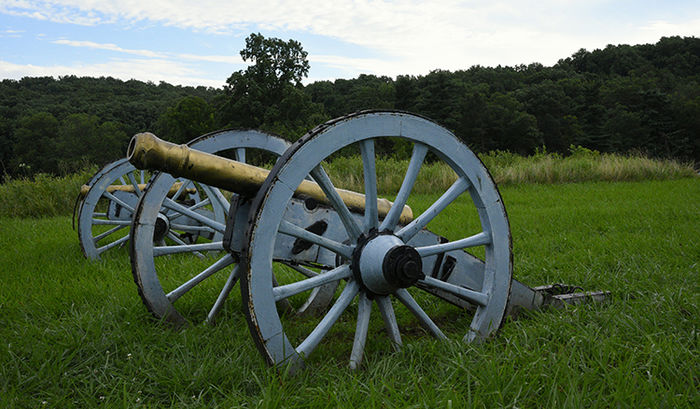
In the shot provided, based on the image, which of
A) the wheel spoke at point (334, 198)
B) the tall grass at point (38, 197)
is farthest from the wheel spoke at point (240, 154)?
the tall grass at point (38, 197)

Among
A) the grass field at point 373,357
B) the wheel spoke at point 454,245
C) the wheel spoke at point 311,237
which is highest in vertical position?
the wheel spoke at point 311,237

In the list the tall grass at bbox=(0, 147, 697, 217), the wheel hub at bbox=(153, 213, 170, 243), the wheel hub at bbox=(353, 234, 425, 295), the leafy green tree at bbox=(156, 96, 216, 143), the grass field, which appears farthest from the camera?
the leafy green tree at bbox=(156, 96, 216, 143)

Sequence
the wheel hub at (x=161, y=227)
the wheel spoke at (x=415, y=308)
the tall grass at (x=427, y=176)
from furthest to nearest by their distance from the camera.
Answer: the tall grass at (x=427, y=176)
the wheel hub at (x=161, y=227)
the wheel spoke at (x=415, y=308)

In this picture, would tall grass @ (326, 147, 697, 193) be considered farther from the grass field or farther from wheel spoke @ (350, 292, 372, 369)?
wheel spoke @ (350, 292, 372, 369)

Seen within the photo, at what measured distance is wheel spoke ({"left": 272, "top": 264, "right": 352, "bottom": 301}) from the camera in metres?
2.01

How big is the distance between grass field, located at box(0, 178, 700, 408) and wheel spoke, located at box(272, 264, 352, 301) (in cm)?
32

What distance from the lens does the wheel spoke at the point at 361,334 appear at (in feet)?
7.20

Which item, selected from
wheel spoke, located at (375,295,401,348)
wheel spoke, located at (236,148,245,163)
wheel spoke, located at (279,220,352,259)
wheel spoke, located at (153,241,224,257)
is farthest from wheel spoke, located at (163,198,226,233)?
wheel spoke, located at (375,295,401,348)

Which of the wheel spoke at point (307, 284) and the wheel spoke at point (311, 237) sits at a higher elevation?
the wheel spoke at point (311, 237)

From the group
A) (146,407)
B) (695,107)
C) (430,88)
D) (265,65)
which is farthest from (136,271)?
(695,107)

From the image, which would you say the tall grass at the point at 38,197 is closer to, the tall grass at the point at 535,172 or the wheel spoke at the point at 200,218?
the tall grass at the point at 535,172

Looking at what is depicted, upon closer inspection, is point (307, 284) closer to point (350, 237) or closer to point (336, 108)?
point (350, 237)

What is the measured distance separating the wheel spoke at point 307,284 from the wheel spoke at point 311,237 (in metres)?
0.08

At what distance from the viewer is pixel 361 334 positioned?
7.29ft
